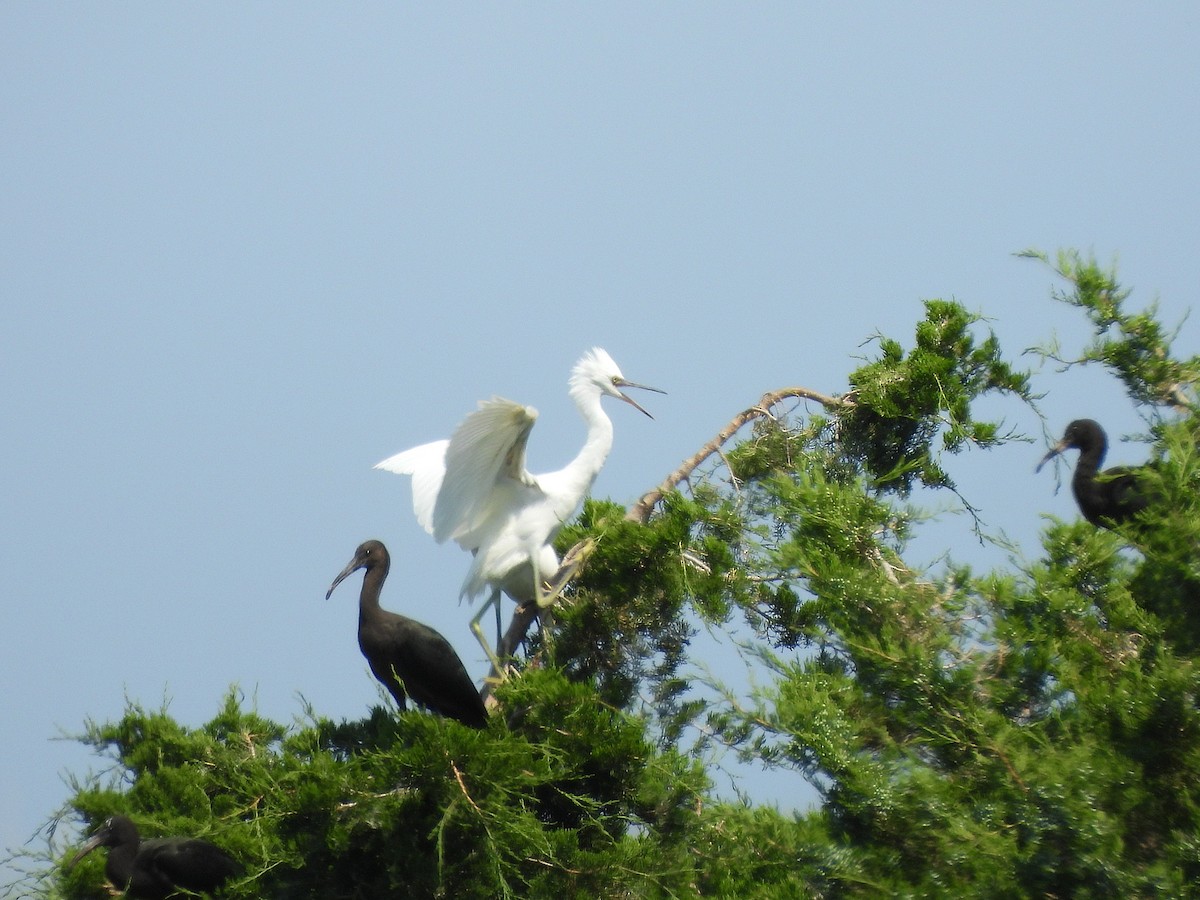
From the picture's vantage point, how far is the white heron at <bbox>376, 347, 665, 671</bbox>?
5695 mm

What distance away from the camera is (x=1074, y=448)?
6.48 metres

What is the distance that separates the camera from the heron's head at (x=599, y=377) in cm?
676

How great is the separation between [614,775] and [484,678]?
1.16 metres

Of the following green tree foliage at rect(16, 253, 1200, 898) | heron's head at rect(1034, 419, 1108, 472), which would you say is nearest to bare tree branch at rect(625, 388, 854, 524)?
green tree foliage at rect(16, 253, 1200, 898)

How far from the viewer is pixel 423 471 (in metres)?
6.63

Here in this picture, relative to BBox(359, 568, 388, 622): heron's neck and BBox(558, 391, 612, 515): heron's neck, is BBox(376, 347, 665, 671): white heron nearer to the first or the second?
BBox(558, 391, 612, 515): heron's neck

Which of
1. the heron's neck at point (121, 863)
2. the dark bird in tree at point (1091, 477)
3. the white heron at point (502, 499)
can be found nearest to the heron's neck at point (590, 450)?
the white heron at point (502, 499)

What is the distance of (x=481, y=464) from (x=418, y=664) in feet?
3.63

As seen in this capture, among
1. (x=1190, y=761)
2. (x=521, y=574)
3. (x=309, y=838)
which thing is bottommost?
(x=1190, y=761)

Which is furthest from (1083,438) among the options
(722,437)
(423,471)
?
(423,471)

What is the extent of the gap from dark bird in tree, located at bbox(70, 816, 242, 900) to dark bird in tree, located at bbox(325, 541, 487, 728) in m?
0.91

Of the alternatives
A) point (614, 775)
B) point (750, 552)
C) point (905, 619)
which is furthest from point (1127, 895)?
point (750, 552)

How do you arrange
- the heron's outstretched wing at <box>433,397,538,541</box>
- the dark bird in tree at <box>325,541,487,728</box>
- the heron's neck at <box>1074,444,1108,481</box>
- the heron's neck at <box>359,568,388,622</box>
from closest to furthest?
the dark bird in tree at <box>325,541,487,728</box> < the heron's neck at <box>359,568,388,622</box> < the heron's outstretched wing at <box>433,397,538,541</box> < the heron's neck at <box>1074,444,1108,481</box>

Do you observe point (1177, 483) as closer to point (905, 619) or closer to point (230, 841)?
point (905, 619)
